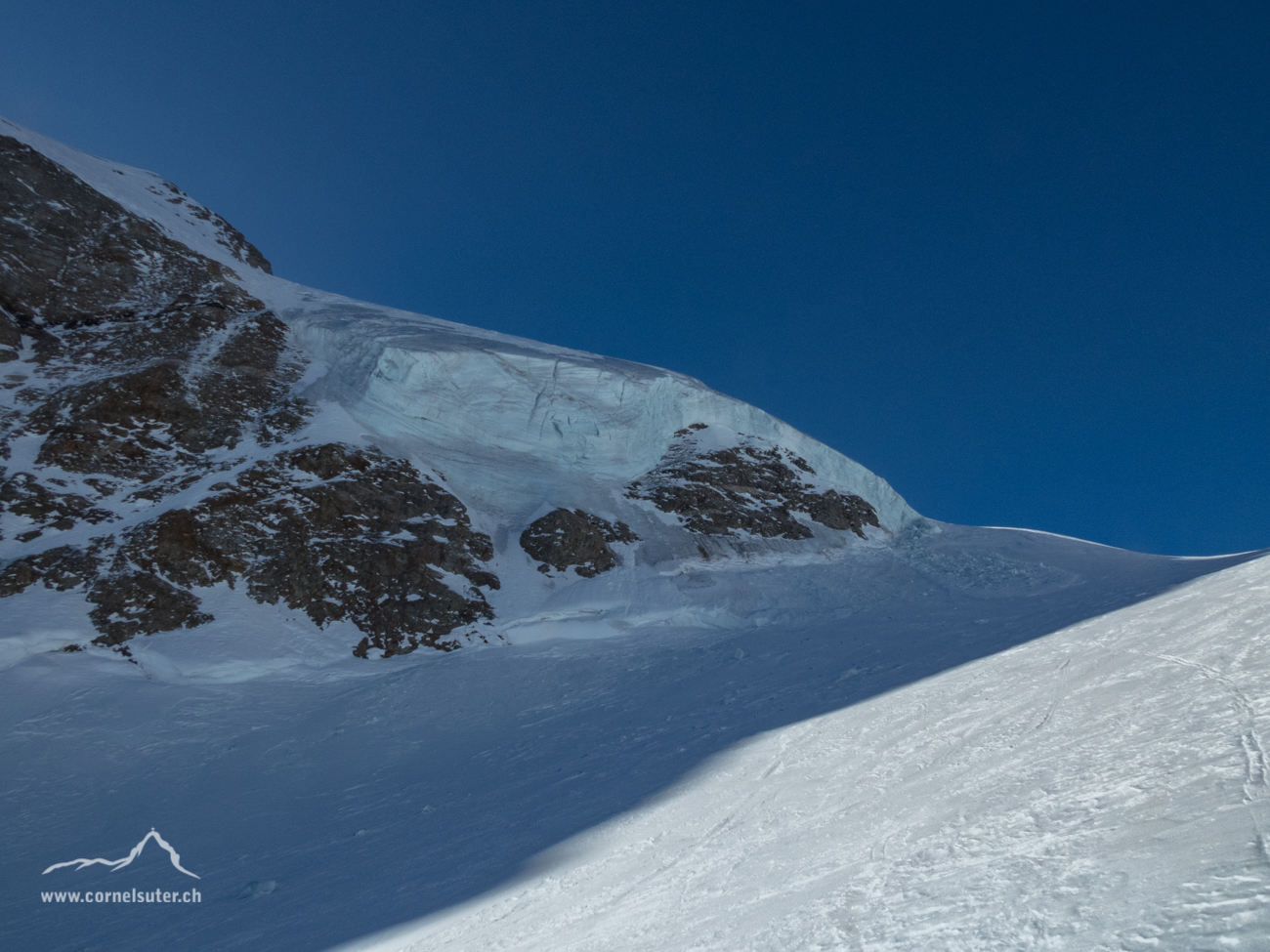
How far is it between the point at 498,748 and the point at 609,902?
219 inches

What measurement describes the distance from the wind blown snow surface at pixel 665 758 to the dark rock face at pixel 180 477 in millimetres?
502

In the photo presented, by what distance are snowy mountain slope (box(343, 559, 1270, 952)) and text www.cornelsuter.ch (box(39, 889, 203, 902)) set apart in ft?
9.78

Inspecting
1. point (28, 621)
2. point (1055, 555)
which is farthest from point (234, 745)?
point (1055, 555)

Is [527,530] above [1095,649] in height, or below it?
above

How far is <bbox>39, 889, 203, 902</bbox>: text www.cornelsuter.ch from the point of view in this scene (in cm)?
629

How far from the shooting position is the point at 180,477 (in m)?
16.7

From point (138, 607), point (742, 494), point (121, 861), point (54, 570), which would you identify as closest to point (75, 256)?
point (54, 570)

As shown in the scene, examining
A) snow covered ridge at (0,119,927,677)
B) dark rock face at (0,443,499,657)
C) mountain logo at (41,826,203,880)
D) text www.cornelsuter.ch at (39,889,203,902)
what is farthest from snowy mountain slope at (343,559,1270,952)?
dark rock face at (0,443,499,657)

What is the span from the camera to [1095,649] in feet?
20.3

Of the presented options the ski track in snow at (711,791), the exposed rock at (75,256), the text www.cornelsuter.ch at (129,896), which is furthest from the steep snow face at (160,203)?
the text www.cornelsuter.ch at (129,896)

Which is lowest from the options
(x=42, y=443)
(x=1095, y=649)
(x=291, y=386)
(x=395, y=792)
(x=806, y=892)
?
(x=395, y=792)

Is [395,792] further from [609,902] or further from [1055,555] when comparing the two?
[1055,555]

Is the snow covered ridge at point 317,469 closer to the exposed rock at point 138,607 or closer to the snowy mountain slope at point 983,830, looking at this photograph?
the exposed rock at point 138,607

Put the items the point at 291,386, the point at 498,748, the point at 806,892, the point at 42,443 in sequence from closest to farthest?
1. the point at 806,892
2. the point at 498,748
3. the point at 42,443
4. the point at 291,386
